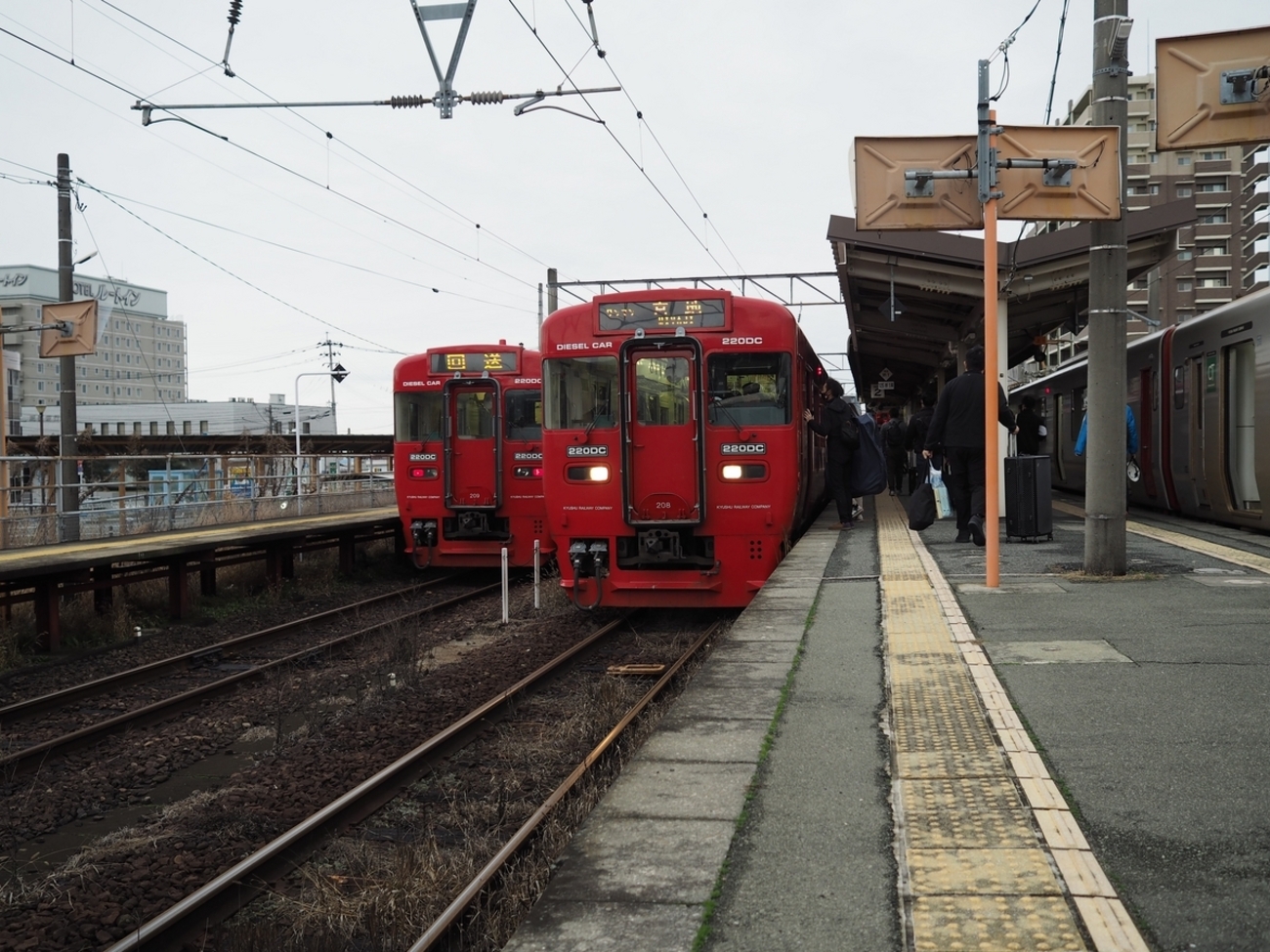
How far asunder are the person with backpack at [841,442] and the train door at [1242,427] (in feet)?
13.1

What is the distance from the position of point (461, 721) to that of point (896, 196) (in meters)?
4.81

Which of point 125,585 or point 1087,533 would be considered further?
point 125,585

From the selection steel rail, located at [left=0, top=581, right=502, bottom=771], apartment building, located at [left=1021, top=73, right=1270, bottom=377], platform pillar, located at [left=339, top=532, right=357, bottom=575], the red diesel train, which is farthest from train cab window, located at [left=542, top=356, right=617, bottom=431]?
apartment building, located at [left=1021, top=73, right=1270, bottom=377]

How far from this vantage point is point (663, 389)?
35.2 feet

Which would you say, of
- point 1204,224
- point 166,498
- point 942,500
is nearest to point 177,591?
point 166,498

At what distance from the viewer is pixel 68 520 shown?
47.9 ft

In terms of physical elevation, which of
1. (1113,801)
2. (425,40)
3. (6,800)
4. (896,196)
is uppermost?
(425,40)

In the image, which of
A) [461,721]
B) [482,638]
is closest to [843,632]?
[461,721]

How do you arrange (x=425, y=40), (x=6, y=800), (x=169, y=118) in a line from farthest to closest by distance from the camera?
(x=169, y=118) → (x=425, y=40) → (x=6, y=800)

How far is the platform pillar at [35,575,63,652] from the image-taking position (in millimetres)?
10711

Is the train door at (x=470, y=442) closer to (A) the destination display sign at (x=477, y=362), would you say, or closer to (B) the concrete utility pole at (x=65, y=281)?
(A) the destination display sign at (x=477, y=362)

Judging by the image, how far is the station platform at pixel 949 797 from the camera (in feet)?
9.31

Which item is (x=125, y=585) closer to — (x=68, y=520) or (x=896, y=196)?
(x=68, y=520)

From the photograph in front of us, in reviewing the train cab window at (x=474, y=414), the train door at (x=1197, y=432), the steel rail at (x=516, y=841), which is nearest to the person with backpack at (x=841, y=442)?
the train door at (x=1197, y=432)
